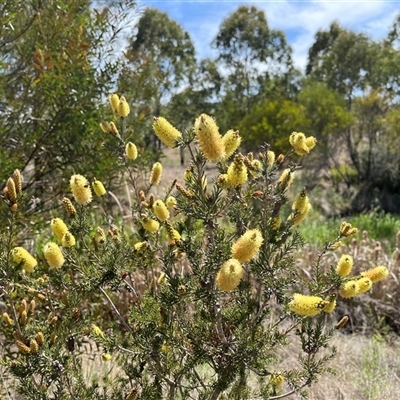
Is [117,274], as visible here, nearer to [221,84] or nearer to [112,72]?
[112,72]

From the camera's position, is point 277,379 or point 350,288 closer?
point 350,288

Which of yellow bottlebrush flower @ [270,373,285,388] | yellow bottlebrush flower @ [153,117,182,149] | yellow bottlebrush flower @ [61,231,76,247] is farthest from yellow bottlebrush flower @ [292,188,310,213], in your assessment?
yellow bottlebrush flower @ [61,231,76,247]

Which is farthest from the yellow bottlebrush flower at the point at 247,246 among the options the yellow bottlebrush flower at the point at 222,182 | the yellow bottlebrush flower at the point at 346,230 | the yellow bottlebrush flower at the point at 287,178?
the yellow bottlebrush flower at the point at 346,230

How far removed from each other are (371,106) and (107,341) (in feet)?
46.4

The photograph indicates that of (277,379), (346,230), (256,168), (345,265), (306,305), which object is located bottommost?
(277,379)

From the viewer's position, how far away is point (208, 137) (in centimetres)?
99

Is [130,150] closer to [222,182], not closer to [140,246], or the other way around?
[140,246]

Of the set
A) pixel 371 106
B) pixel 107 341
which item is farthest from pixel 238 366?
pixel 371 106

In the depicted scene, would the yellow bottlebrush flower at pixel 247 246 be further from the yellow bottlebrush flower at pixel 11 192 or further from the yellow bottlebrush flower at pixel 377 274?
the yellow bottlebrush flower at pixel 11 192

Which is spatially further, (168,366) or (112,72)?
(112,72)

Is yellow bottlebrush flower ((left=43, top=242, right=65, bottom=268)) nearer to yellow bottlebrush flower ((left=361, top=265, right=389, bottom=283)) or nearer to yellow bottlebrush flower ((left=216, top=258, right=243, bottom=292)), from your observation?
yellow bottlebrush flower ((left=216, top=258, right=243, bottom=292))

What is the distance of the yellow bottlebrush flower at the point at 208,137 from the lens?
0.99 m

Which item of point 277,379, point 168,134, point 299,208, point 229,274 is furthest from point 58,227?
point 277,379

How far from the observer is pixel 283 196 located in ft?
3.80
